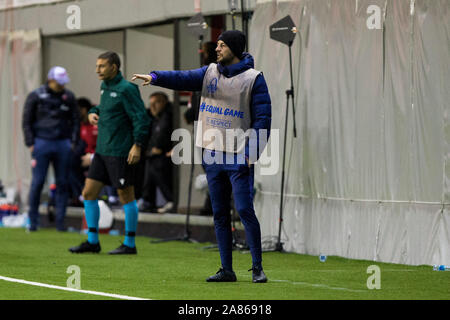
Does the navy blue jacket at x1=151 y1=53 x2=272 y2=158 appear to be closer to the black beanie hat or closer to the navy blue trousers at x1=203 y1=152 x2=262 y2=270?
the black beanie hat

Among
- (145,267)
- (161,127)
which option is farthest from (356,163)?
(161,127)

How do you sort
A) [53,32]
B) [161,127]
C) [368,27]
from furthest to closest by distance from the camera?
1. [53,32]
2. [161,127]
3. [368,27]

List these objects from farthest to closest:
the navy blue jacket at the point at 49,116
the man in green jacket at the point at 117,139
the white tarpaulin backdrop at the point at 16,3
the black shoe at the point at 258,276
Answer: the white tarpaulin backdrop at the point at 16,3 → the navy blue jacket at the point at 49,116 → the man in green jacket at the point at 117,139 → the black shoe at the point at 258,276

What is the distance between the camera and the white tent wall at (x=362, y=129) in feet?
34.4

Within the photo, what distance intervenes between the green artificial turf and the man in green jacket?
535 millimetres

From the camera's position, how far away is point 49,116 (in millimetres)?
15414

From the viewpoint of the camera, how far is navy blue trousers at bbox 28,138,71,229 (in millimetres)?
15453

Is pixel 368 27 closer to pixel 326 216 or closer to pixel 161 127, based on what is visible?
pixel 326 216

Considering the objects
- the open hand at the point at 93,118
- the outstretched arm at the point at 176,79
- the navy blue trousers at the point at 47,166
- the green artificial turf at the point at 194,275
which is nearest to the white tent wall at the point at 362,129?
the green artificial turf at the point at 194,275

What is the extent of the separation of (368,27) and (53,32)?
731cm

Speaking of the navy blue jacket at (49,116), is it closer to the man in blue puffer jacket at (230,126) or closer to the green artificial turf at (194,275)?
the green artificial turf at (194,275)

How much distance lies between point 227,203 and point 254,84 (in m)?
0.99
